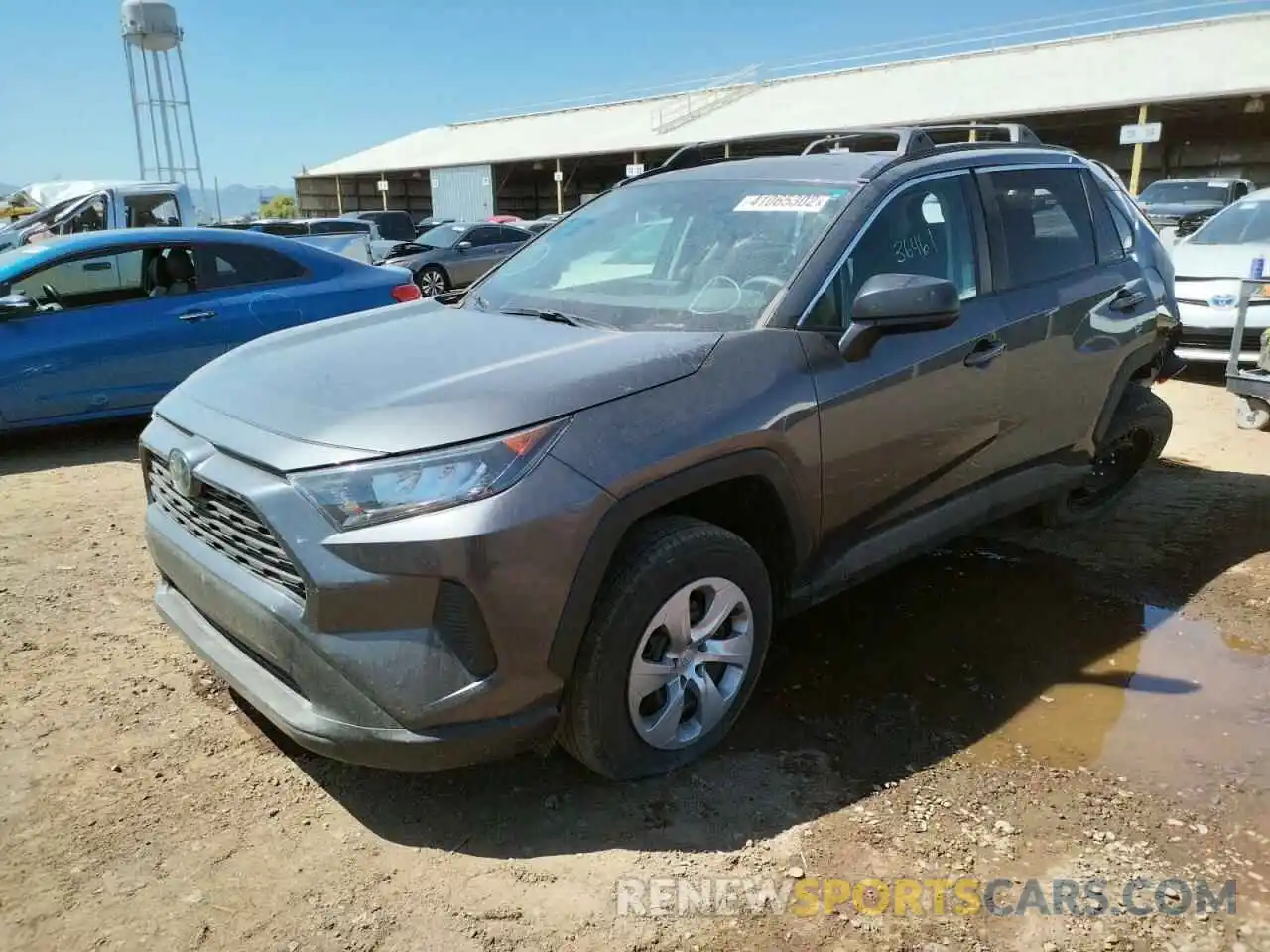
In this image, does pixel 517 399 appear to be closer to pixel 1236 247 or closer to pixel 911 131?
pixel 911 131

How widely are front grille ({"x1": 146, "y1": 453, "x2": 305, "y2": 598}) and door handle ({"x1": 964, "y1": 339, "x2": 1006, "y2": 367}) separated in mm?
2392

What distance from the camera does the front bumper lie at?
222cm

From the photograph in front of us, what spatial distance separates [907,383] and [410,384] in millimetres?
1640

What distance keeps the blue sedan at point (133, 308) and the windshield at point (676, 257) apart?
3.47 m

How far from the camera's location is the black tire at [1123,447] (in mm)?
4547

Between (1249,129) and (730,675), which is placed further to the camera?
(1249,129)

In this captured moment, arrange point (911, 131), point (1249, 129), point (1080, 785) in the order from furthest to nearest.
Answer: point (1249, 129)
point (911, 131)
point (1080, 785)

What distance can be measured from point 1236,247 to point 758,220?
715cm

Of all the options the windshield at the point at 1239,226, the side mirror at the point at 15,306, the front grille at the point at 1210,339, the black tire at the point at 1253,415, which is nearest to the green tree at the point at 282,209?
the side mirror at the point at 15,306

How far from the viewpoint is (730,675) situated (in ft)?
9.43

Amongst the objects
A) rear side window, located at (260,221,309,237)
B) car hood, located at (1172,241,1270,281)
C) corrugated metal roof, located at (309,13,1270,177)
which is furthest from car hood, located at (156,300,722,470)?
corrugated metal roof, located at (309,13,1270,177)

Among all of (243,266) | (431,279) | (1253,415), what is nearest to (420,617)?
(243,266)

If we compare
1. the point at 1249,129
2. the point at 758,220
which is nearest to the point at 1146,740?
the point at 758,220

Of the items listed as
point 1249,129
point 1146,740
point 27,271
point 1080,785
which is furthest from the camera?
point 1249,129
